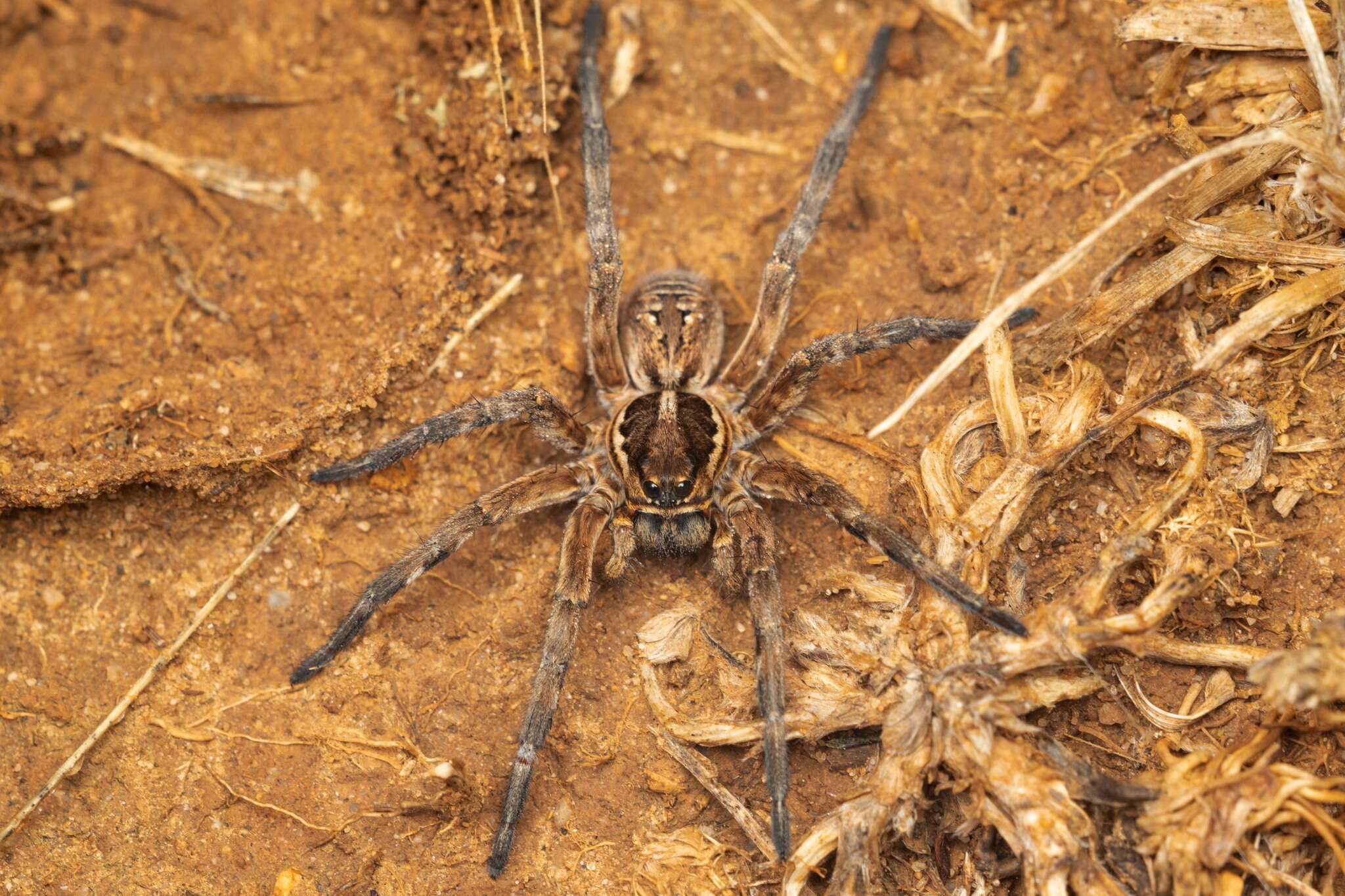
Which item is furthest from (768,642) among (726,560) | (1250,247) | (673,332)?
(1250,247)

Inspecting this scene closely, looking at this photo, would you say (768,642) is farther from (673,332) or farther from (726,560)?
(673,332)

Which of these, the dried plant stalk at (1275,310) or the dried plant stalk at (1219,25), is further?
the dried plant stalk at (1219,25)

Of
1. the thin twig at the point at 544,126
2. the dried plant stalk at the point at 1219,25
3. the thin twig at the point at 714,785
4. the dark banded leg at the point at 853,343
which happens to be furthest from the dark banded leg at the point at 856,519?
the dried plant stalk at the point at 1219,25

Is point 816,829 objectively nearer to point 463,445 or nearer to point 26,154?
point 463,445

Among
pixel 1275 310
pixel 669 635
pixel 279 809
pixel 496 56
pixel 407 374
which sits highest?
pixel 496 56

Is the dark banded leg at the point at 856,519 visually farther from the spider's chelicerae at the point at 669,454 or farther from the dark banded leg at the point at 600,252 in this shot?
the dark banded leg at the point at 600,252

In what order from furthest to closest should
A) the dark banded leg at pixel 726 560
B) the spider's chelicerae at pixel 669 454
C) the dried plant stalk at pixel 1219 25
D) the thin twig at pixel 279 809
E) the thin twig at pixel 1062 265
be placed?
the dark banded leg at pixel 726 560
the dried plant stalk at pixel 1219 25
the thin twig at pixel 279 809
the spider's chelicerae at pixel 669 454
the thin twig at pixel 1062 265
